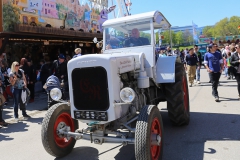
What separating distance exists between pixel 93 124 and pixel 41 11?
10197 mm

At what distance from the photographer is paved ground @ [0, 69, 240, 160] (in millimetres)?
3650

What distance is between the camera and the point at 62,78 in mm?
6238

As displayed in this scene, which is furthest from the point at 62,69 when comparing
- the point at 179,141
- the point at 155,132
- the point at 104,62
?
the point at 155,132

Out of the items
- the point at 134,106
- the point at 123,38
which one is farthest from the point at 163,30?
the point at 134,106

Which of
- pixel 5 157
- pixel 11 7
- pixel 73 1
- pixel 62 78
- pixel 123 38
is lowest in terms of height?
pixel 5 157

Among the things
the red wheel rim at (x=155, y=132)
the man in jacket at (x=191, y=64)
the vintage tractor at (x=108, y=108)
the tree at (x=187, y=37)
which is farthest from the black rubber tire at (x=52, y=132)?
the tree at (x=187, y=37)

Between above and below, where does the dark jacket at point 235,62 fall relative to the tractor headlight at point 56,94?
above

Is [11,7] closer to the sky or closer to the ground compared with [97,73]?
closer to the sky

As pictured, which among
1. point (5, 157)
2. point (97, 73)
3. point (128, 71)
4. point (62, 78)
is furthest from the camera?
point (62, 78)

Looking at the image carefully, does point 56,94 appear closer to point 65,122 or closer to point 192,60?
point 65,122

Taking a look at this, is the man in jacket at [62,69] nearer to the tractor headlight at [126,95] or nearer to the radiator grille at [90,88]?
the radiator grille at [90,88]

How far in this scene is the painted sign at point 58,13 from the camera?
10.3 metres

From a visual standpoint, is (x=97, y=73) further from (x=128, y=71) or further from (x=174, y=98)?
(x=174, y=98)

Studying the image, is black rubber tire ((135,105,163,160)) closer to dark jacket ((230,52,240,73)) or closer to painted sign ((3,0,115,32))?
dark jacket ((230,52,240,73))
